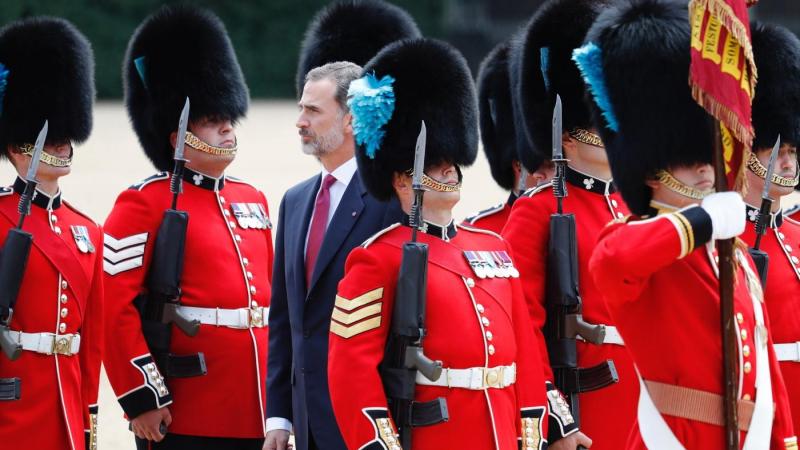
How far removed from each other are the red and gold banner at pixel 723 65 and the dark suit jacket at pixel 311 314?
3.38 ft

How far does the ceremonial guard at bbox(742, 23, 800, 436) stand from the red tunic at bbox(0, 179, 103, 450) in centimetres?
182

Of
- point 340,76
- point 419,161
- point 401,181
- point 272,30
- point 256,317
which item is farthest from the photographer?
point 272,30

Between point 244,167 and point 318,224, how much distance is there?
9551 mm

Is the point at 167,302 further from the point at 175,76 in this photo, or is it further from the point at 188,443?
the point at 175,76

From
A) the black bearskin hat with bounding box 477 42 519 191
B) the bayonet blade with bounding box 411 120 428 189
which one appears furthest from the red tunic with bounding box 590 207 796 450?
the black bearskin hat with bounding box 477 42 519 191

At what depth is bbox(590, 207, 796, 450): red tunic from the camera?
3.13 meters

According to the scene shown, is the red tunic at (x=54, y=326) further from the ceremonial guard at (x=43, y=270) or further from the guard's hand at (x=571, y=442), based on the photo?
the guard's hand at (x=571, y=442)

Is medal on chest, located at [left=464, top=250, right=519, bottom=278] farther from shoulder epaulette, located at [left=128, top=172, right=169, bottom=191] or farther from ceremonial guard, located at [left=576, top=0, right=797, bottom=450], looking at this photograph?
shoulder epaulette, located at [left=128, top=172, right=169, bottom=191]

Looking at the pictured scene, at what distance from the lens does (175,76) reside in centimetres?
493

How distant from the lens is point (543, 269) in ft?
13.8

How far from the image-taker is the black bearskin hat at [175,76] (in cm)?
488

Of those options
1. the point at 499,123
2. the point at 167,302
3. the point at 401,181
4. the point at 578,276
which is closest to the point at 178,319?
the point at 167,302

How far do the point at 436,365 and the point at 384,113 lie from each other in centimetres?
64

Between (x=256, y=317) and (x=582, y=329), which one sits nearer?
(x=582, y=329)
